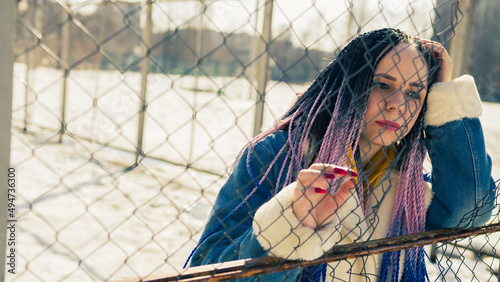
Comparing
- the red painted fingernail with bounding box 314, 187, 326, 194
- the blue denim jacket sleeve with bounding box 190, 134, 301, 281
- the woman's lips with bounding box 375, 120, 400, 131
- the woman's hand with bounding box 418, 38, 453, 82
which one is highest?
the woman's hand with bounding box 418, 38, 453, 82

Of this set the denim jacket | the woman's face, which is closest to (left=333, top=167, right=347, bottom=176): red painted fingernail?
the woman's face

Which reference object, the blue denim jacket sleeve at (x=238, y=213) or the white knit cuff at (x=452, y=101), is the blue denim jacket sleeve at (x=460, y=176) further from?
the blue denim jacket sleeve at (x=238, y=213)

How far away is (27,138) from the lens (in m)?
6.56

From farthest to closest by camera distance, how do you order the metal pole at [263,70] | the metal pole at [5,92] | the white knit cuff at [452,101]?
the metal pole at [263,70]
the white knit cuff at [452,101]
the metal pole at [5,92]

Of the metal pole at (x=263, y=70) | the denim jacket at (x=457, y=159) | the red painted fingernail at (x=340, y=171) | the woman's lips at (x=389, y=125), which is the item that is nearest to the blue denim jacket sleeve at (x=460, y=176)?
the denim jacket at (x=457, y=159)

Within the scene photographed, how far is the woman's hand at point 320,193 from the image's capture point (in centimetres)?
103

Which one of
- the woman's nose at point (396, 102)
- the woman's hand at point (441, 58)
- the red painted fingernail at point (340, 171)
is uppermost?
the woman's hand at point (441, 58)

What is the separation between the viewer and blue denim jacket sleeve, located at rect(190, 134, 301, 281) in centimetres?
120

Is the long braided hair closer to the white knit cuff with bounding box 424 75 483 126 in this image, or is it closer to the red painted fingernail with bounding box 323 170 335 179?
the white knit cuff with bounding box 424 75 483 126

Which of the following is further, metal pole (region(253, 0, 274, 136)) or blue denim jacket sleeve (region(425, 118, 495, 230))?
metal pole (region(253, 0, 274, 136))

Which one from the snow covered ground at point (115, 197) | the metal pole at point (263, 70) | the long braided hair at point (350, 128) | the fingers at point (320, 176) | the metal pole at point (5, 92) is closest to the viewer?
the metal pole at point (5, 92)

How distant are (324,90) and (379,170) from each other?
383mm

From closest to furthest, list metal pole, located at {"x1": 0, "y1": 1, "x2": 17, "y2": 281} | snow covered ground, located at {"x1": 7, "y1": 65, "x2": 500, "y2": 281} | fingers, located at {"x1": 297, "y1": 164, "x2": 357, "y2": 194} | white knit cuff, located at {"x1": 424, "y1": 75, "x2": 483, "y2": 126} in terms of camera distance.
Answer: metal pole, located at {"x1": 0, "y1": 1, "x2": 17, "y2": 281}, fingers, located at {"x1": 297, "y1": 164, "x2": 357, "y2": 194}, snow covered ground, located at {"x1": 7, "y1": 65, "x2": 500, "y2": 281}, white knit cuff, located at {"x1": 424, "y1": 75, "x2": 483, "y2": 126}

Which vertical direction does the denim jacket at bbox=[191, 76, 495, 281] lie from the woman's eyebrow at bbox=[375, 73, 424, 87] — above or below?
below
